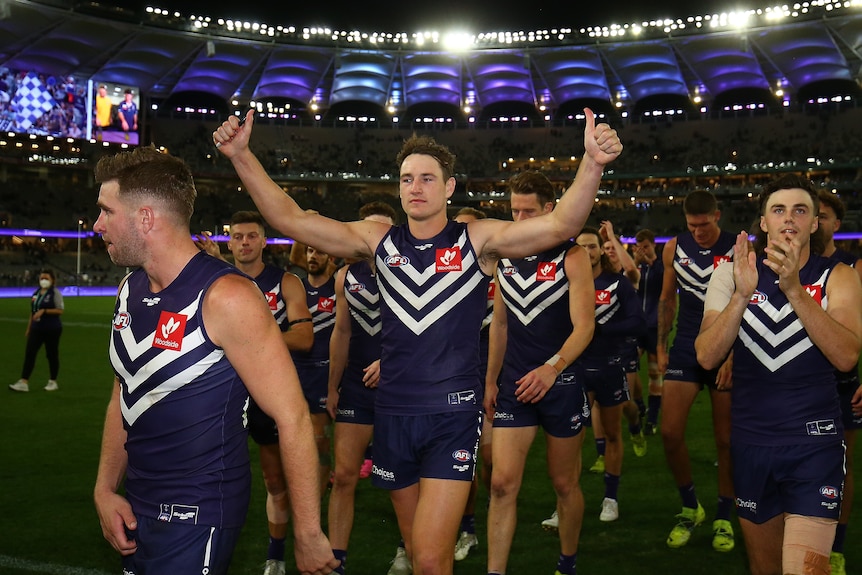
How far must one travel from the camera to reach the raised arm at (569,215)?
3729 mm

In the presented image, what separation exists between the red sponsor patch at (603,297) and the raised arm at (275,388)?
5.92m

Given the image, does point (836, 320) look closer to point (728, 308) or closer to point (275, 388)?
point (728, 308)

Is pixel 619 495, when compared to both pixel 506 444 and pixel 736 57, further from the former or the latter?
pixel 736 57

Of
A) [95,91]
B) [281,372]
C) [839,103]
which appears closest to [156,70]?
[95,91]

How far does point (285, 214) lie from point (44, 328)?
37.1ft

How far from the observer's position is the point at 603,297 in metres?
8.44

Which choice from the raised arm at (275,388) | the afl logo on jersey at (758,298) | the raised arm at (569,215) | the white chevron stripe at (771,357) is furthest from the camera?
the afl logo on jersey at (758,298)

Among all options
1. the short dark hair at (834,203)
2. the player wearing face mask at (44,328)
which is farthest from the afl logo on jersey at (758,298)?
the player wearing face mask at (44,328)

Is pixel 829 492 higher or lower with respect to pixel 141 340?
lower

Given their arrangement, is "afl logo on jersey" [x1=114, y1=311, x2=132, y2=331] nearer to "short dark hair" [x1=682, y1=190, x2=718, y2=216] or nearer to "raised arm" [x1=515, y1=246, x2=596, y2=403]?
"raised arm" [x1=515, y1=246, x2=596, y2=403]

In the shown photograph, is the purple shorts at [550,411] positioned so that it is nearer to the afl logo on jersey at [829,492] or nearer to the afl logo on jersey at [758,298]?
the afl logo on jersey at [758,298]

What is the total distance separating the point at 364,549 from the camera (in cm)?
639

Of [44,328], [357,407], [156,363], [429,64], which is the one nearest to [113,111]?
[429,64]

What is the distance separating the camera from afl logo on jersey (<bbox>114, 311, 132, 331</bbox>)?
10.1 feet
